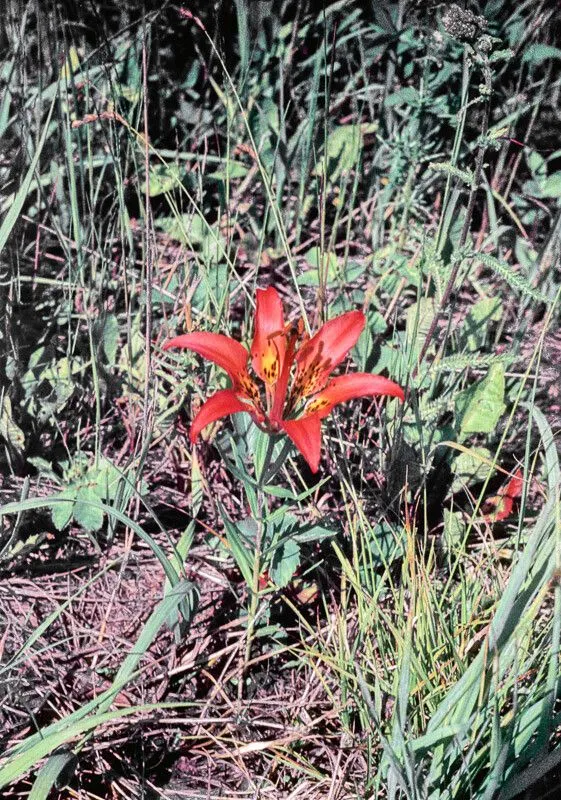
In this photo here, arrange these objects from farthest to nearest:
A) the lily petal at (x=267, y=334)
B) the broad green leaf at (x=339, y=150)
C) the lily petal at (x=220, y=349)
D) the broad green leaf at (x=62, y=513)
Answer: the broad green leaf at (x=339, y=150) < the broad green leaf at (x=62, y=513) < the lily petal at (x=267, y=334) < the lily petal at (x=220, y=349)

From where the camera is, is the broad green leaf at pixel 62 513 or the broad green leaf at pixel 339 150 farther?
the broad green leaf at pixel 339 150

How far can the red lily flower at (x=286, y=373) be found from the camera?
1.08 metres

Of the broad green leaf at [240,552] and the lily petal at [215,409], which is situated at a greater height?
the lily petal at [215,409]

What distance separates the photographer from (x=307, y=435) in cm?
105

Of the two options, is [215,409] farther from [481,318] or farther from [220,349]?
[481,318]

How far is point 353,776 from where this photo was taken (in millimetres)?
1276

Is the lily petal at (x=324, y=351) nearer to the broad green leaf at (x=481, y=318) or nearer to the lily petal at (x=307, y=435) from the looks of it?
the lily petal at (x=307, y=435)

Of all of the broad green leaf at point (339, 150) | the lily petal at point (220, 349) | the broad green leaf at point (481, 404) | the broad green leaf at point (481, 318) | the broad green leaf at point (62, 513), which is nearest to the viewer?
the lily petal at point (220, 349)

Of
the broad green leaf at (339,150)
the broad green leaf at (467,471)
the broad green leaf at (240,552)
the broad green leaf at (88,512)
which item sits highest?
the broad green leaf at (339,150)

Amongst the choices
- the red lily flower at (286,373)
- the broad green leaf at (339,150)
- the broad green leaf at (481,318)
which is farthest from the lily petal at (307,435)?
the broad green leaf at (339,150)

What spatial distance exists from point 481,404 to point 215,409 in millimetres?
739

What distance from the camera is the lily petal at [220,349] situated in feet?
3.66

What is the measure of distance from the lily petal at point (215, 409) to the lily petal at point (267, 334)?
158 mm

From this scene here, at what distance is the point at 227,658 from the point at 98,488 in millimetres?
377
